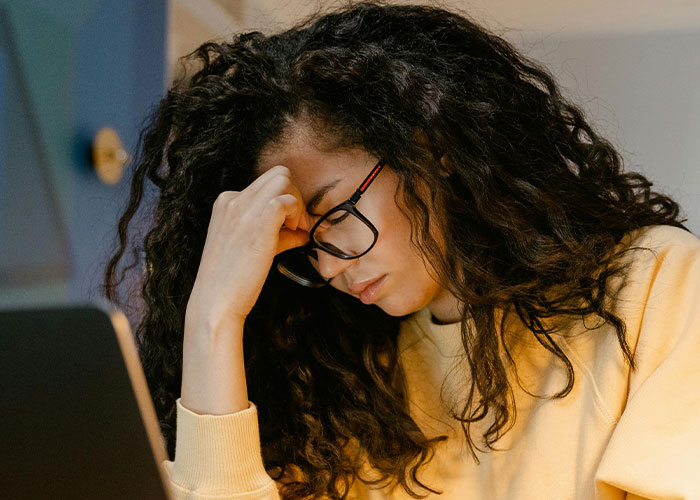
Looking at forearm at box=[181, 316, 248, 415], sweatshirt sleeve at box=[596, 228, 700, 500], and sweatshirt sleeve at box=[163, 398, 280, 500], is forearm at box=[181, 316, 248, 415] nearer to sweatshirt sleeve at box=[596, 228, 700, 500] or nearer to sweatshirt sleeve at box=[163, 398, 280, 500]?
sweatshirt sleeve at box=[163, 398, 280, 500]

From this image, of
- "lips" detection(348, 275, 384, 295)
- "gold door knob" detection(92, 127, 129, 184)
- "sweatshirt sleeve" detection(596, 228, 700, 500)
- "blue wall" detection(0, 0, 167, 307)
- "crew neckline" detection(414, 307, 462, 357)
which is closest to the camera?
"sweatshirt sleeve" detection(596, 228, 700, 500)

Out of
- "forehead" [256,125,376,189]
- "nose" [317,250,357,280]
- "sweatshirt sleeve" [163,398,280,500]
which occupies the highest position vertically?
"forehead" [256,125,376,189]

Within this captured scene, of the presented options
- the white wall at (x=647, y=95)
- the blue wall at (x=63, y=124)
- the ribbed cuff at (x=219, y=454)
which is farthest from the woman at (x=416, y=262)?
the white wall at (x=647, y=95)

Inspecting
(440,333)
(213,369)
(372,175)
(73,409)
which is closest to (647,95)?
(440,333)

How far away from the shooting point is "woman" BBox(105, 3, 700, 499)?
992 mm

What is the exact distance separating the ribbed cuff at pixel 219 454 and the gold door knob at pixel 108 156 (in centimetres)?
91

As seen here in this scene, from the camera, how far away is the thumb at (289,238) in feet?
3.61

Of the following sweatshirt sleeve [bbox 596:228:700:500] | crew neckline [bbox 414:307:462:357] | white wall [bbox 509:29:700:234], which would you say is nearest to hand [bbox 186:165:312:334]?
crew neckline [bbox 414:307:462:357]

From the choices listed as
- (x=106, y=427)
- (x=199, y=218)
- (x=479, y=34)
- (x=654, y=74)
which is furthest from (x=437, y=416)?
(x=654, y=74)

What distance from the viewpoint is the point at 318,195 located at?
106 cm

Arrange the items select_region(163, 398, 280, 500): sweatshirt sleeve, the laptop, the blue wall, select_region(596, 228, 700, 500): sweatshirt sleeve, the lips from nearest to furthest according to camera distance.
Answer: the laptop < select_region(596, 228, 700, 500): sweatshirt sleeve < select_region(163, 398, 280, 500): sweatshirt sleeve < the lips < the blue wall

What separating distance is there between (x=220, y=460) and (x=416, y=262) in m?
0.39

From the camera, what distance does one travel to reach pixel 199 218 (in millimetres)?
1174

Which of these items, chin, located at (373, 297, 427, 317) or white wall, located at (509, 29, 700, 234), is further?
white wall, located at (509, 29, 700, 234)
